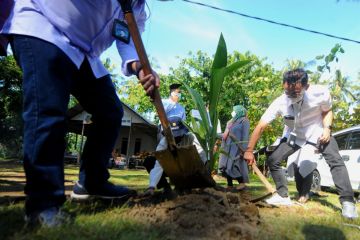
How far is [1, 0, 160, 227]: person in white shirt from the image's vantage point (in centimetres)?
202

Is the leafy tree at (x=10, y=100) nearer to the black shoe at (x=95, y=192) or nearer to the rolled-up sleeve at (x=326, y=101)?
the rolled-up sleeve at (x=326, y=101)

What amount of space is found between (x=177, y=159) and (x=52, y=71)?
4.25 feet

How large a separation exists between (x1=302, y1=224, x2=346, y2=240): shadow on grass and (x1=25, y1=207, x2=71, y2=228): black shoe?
144 centimetres

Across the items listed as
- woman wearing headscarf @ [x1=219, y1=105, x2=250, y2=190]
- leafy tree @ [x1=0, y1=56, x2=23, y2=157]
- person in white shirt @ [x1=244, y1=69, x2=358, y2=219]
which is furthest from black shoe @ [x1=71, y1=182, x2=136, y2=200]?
leafy tree @ [x1=0, y1=56, x2=23, y2=157]

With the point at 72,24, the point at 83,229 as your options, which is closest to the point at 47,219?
the point at 83,229

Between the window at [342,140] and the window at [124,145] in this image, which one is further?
the window at [124,145]

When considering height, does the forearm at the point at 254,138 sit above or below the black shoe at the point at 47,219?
above

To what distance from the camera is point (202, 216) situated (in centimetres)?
239

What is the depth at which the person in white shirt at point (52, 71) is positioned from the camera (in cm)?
202

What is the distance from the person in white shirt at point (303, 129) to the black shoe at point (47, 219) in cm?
240

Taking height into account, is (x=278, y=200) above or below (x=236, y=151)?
below

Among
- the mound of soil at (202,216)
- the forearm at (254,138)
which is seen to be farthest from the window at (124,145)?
the mound of soil at (202,216)

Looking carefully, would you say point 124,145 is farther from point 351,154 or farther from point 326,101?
point 326,101

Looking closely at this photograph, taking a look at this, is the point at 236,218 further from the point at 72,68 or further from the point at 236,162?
the point at 236,162
